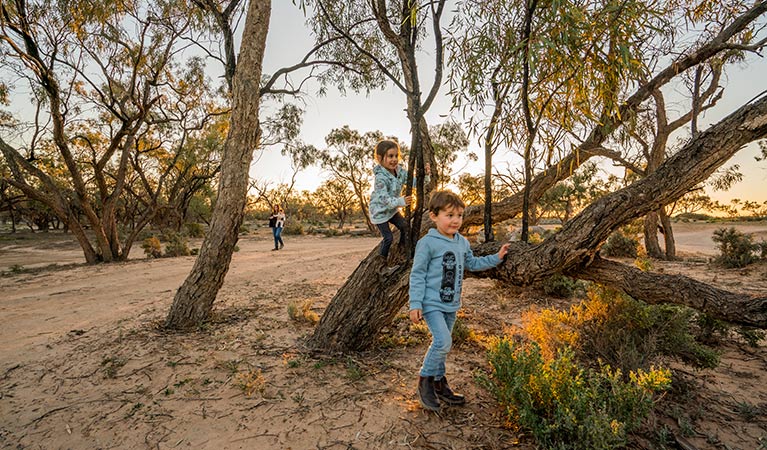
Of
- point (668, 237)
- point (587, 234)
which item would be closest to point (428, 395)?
point (587, 234)

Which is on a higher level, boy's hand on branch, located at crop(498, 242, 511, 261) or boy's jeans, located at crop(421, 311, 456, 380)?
boy's hand on branch, located at crop(498, 242, 511, 261)

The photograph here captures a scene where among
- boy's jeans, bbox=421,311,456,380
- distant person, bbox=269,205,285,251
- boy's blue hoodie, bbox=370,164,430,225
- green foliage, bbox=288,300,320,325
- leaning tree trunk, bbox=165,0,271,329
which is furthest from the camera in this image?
distant person, bbox=269,205,285,251

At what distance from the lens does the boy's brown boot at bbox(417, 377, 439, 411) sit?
266 cm

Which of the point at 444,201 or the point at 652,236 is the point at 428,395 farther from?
the point at 652,236

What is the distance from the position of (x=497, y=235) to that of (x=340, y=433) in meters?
12.6

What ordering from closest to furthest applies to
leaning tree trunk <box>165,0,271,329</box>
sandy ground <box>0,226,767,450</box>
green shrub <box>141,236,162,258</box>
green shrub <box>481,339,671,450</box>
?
green shrub <box>481,339,671,450</box> → sandy ground <box>0,226,767,450</box> → leaning tree trunk <box>165,0,271,329</box> → green shrub <box>141,236,162,258</box>

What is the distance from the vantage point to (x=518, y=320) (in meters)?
5.23

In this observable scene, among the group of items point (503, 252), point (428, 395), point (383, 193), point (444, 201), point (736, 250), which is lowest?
point (428, 395)

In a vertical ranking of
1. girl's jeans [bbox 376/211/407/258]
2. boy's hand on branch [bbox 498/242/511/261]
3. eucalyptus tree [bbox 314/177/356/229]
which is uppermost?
eucalyptus tree [bbox 314/177/356/229]

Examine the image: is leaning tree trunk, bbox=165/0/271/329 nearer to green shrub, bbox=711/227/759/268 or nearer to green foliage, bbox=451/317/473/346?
green foliage, bbox=451/317/473/346

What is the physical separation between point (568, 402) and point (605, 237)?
3.86 feet

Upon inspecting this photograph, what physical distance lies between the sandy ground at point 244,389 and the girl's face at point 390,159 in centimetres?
186

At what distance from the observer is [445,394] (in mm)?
2809

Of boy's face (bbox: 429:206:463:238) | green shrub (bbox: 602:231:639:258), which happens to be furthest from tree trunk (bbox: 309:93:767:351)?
green shrub (bbox: 602:231:639:258)
